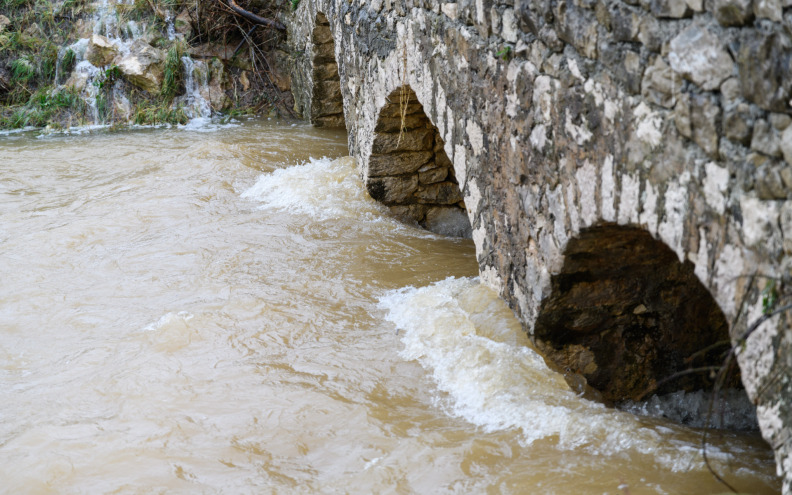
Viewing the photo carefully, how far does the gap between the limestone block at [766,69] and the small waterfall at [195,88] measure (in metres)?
8.48

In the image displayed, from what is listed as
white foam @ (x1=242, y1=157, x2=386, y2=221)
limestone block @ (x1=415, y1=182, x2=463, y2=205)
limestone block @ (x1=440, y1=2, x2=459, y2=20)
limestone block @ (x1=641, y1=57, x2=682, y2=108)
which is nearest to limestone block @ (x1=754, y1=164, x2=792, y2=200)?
limestone block @ (x1=641, y1=57, x2=682, y2=108)

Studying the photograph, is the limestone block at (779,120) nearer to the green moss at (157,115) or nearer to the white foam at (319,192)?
the white foam at (319,192)

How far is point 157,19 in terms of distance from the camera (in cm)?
943

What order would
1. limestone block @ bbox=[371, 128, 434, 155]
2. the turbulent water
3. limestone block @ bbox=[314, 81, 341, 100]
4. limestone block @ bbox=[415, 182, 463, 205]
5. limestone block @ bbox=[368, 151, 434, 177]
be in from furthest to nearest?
limestone block @ bbox=[314, 81, 341, 100] < limestone block @ bbox=[415, 182, 463, 205] < limestone block @ bbox=[368, 151, 434, 177] < limestone block @ bbox=[371, 128, 434, 155] < the turbulent water

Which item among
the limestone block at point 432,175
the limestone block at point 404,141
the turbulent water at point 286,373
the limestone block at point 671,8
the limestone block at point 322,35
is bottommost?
the turbulent water at point 286,373

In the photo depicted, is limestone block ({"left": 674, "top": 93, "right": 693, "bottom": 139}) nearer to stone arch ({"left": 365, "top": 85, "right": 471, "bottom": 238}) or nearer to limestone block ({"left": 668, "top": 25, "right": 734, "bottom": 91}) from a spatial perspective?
limestone block ({"left": 668, "top": 25, "right": 734, "bottom": 91})

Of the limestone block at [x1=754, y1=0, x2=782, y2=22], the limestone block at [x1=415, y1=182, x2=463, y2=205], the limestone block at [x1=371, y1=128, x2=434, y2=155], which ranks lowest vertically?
the limestone block at [x1=415, y1=182, x2=463, y2=205]

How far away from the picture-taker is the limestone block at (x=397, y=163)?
5.24 meters

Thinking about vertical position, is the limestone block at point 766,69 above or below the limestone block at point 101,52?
below

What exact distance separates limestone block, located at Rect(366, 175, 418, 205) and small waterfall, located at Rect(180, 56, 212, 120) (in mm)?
4696

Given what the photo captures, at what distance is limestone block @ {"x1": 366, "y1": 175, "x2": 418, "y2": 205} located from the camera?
17.5ft

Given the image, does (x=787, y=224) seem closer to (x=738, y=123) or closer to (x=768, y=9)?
(x=738, y=123)

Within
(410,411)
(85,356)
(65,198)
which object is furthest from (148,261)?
(410,411)

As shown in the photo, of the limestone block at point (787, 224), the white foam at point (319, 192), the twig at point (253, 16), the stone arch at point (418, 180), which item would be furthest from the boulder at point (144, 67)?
the limestone block at point (787, 224)
